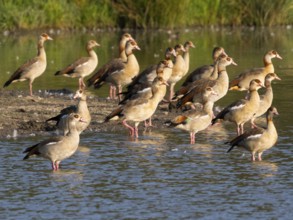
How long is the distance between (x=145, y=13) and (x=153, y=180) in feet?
91.8

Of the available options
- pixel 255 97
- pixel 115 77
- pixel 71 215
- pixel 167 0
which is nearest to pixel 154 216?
pixel 71 215

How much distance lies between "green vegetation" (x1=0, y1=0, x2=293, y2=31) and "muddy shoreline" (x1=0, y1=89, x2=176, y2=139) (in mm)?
17772

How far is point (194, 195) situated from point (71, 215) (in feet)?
5.30

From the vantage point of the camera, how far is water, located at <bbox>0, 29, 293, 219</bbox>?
1098 centimetres

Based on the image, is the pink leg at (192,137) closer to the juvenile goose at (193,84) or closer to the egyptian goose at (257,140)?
the egyptian goose at (257,140)

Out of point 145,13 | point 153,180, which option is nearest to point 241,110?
point 153,180

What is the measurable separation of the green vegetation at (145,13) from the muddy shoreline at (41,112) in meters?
17.8

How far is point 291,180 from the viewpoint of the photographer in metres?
12.4

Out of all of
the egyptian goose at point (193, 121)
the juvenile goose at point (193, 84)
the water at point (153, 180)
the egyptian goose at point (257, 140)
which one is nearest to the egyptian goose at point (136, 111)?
the water at point (153, 180)

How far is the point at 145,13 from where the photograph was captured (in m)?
40.1

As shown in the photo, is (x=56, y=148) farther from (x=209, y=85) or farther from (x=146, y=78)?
(x=146, y=78)

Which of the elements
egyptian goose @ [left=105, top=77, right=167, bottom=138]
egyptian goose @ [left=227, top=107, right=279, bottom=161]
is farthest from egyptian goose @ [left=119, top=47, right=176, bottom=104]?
egyptian goose @ [left=227, top=107, right=279, bottom=161]

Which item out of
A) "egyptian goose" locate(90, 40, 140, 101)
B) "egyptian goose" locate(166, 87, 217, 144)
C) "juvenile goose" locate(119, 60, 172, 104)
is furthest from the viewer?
"egyptian goose" locate(90, 40, 140, 101)

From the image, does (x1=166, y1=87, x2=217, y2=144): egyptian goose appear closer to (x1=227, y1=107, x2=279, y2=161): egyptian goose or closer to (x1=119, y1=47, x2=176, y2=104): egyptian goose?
(x1=227, y1=107, x2=279, y2=161): egyptian goose
